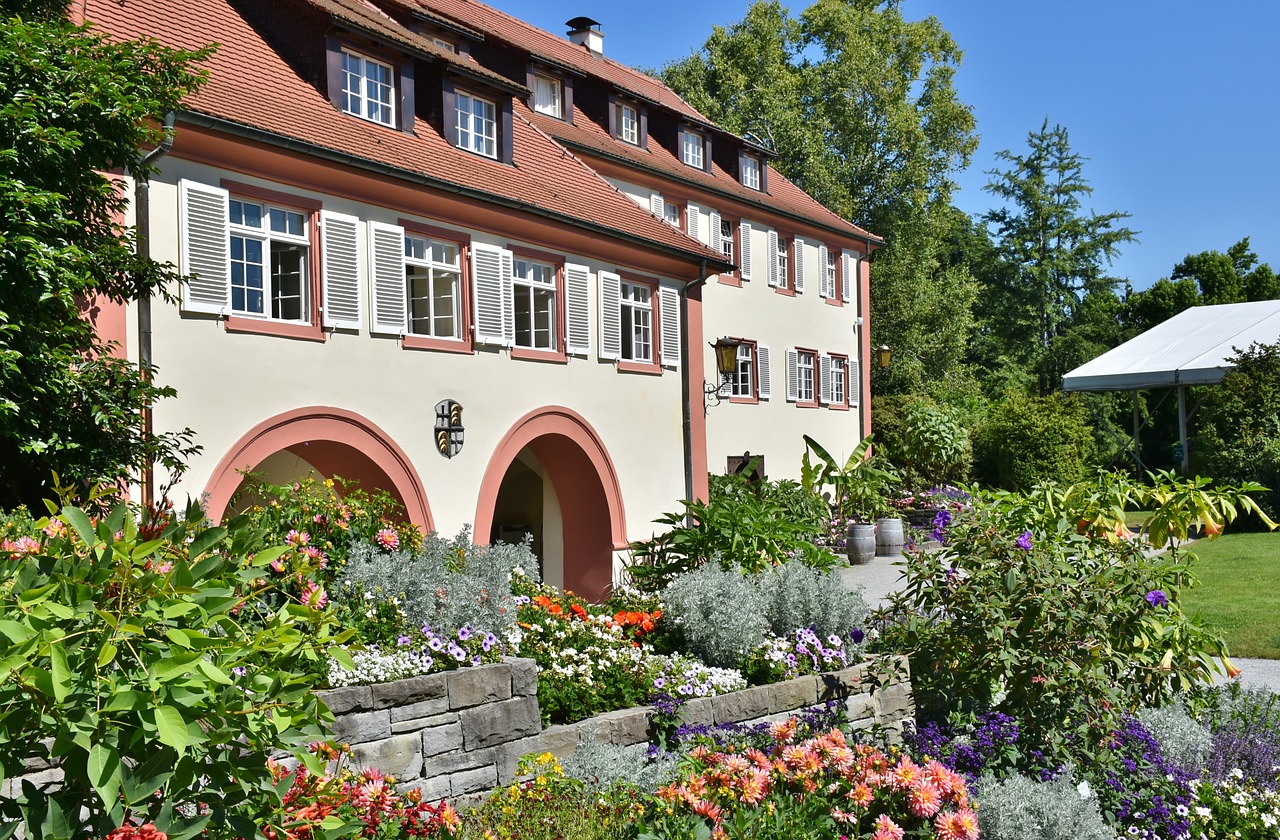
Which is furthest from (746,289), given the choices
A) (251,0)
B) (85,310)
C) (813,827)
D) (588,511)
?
(813,827)

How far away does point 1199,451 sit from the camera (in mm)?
26391

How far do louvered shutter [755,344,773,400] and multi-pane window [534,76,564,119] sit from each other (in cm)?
673

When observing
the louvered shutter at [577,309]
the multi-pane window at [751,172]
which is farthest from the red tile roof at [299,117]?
the multi-pane window at [751,172]

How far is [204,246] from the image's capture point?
34.1 feet

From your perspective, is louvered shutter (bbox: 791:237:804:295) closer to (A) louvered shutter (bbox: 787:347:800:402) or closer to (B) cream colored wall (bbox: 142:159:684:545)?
(A) louvered shutter (bbox: 787:347:800:402)

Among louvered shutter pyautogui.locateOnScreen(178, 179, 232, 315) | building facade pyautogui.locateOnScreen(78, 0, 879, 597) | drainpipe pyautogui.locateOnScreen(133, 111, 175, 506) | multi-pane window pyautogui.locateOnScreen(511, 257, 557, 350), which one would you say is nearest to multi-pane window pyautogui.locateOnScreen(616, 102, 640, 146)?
building facade pyautogui.locateOnScreen(78, 0, 879, 597)

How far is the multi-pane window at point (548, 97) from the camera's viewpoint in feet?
69.1

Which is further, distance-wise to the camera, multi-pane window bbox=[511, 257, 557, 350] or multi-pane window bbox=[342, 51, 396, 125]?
multi-pane window bbox=[511, 257, 557, 350]

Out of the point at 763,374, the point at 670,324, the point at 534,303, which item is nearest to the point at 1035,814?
the point at 534,303

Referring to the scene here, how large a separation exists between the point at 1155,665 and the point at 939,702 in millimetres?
1520

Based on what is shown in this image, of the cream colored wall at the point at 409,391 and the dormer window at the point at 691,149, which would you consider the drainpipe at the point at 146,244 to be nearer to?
the cream colored wall at the point at 409,391

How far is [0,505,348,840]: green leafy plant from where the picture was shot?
253 centimetres

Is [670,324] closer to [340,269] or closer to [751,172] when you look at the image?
[340,269]

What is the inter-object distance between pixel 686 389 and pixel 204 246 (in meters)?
8.69
